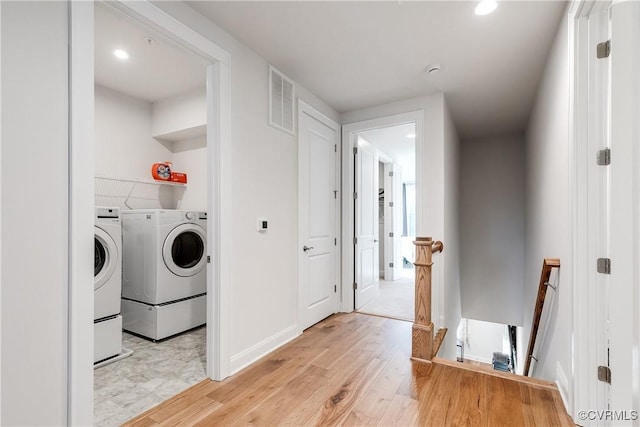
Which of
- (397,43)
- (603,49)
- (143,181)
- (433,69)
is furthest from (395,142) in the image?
(143,181)

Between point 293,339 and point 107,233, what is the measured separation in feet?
6.02

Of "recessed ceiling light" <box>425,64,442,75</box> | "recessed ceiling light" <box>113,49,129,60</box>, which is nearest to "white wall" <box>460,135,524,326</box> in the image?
"recessed ceiling light" <box>425,64,442,75</box>

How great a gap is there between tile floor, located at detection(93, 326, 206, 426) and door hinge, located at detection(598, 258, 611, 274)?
2495 millimetres

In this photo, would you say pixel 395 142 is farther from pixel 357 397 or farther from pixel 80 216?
pixel 80 216

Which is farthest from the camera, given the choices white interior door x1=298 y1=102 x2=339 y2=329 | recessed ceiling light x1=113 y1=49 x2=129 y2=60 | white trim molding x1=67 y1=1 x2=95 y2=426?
white interior door x1=298 y1=102 x2=339 y2=329

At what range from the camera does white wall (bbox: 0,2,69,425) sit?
1.22 m

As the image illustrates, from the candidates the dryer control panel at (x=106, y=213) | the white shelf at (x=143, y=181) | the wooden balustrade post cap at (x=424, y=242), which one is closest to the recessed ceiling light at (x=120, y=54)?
the white shelf at (x=143, y=181)

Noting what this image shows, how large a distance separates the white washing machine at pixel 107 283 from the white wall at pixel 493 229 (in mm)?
4928

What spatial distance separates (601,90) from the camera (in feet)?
5.22

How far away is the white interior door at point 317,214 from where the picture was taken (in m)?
3.05

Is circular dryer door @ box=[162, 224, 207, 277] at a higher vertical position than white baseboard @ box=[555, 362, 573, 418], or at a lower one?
higher

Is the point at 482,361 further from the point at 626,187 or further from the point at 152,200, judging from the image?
the point at 152,200

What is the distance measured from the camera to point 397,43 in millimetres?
2311

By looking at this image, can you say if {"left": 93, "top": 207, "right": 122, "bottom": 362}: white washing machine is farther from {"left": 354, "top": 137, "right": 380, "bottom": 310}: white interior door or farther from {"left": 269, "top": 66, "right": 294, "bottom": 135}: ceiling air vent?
{"left": 354, "top": 137, "right": 380, "bottom": 310}: white interior door
